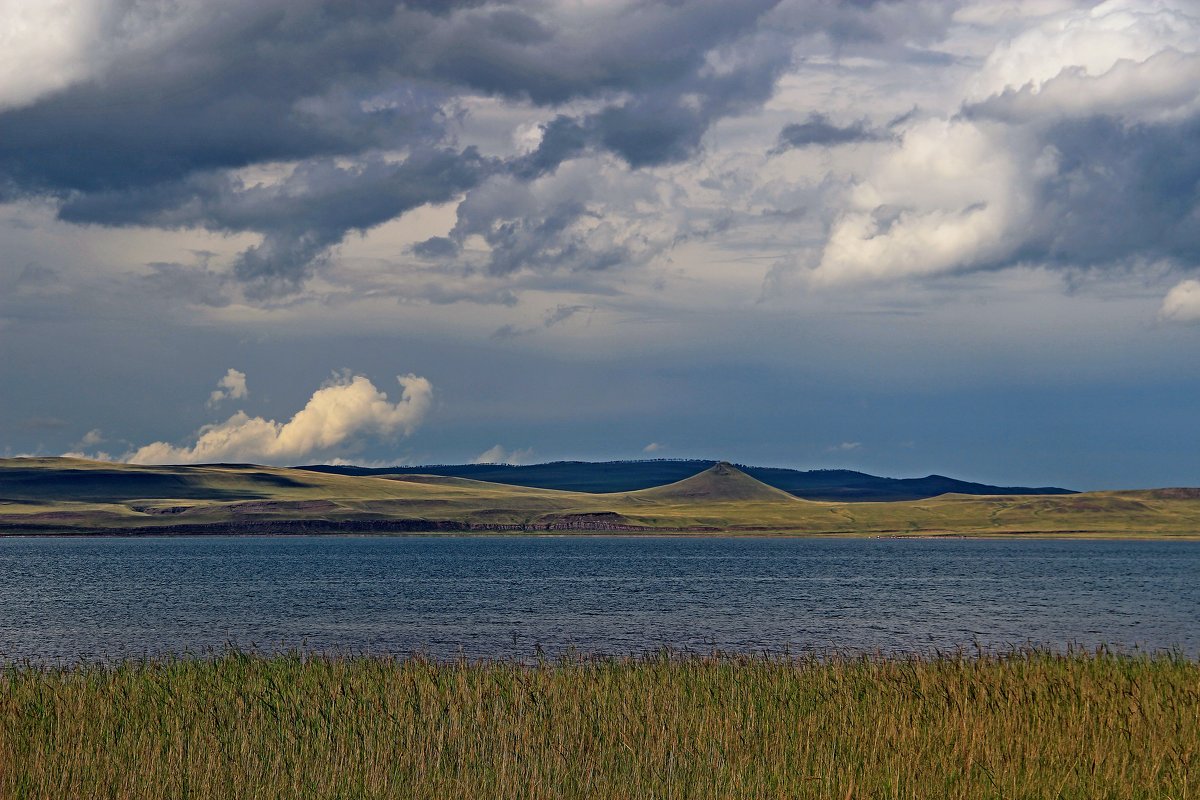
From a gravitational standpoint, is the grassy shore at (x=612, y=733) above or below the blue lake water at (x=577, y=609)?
above

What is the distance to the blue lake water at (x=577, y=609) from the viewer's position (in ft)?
171

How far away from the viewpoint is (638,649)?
158ft

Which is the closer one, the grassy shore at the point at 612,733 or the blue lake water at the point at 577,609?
the grassy shore at the point at 612,733

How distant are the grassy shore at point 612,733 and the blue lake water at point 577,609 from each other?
5014 millimetres

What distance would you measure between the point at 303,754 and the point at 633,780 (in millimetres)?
5459

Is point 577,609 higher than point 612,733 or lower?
lower

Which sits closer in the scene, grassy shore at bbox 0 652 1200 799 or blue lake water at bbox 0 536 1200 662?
grassy shore at bbox 0 652 1200 799

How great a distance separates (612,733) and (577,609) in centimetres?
5156

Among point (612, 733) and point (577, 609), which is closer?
point (612, 733)

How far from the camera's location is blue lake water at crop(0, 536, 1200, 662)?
5219 cm

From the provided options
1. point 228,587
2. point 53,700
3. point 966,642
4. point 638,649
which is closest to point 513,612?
point 638,649

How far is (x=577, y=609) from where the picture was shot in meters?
70.9

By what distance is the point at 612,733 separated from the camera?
1989 centimetres

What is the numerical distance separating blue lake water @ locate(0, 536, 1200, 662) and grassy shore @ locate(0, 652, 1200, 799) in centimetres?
501
